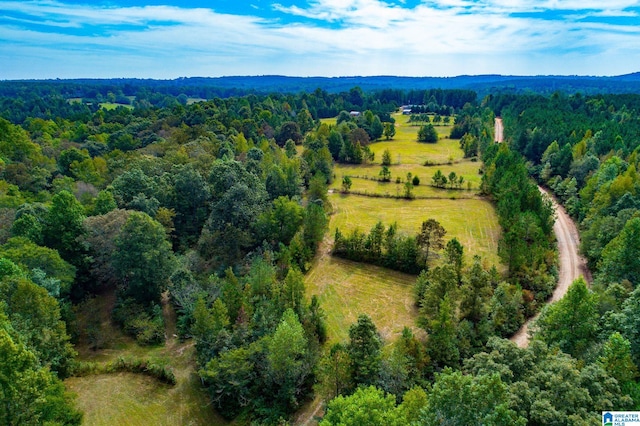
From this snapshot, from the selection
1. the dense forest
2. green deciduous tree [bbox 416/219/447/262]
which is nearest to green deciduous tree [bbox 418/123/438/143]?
the dense forest

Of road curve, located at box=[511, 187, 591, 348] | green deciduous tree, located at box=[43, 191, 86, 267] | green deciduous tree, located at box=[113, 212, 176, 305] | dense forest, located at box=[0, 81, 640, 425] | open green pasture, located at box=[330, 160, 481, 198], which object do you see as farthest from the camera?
open green pasture, located at box=[330, 160, 481, 198]

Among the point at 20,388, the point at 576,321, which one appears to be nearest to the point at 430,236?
the point at 576,321

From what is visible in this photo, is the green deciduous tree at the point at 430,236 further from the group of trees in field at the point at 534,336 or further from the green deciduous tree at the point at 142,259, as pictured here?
the green deciduous tree at the point at 142,259

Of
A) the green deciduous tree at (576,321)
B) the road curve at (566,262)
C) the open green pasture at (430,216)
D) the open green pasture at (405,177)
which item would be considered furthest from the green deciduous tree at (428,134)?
the green deciduous tree at (576,321)

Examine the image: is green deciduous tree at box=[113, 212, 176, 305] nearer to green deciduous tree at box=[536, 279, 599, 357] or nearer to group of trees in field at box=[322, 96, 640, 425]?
group of trees in field at box=[322, 96, 640, 425]

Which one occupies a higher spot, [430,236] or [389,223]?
[430,236]

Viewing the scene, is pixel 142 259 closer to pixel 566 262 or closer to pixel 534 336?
pixel 534 336
